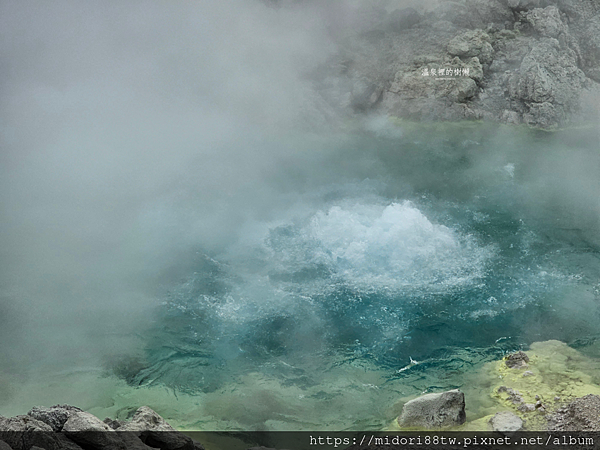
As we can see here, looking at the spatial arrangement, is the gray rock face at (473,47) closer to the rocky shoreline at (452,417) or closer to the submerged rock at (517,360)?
the rocky shoreline at (452,417)

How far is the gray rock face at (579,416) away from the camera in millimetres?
6219

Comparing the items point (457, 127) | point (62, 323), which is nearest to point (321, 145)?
point (457, 127)

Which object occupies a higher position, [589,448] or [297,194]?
[297,194]

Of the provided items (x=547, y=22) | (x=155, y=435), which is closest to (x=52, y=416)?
(x=155, y=435)

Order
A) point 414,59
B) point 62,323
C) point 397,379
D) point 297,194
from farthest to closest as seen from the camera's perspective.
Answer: point 414,59
point 297,194
point 62,323
point 397,379

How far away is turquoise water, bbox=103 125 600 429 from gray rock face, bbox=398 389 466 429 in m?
0.51

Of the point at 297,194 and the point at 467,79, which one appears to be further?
the point at 467,79

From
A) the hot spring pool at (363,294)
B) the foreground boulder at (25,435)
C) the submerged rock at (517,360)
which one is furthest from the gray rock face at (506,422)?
the foreground boulder at (25,435)

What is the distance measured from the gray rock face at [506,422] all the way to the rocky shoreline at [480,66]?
404 inches

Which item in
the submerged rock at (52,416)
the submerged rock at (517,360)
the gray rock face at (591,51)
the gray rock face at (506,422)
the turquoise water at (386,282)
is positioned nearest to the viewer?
the submerged rock at (52,416)

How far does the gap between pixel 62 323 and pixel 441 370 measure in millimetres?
5982

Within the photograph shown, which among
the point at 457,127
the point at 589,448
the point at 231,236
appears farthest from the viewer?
the point at 457,127

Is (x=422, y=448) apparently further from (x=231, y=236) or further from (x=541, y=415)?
(x=231, y=236)

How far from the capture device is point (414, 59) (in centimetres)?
1650
